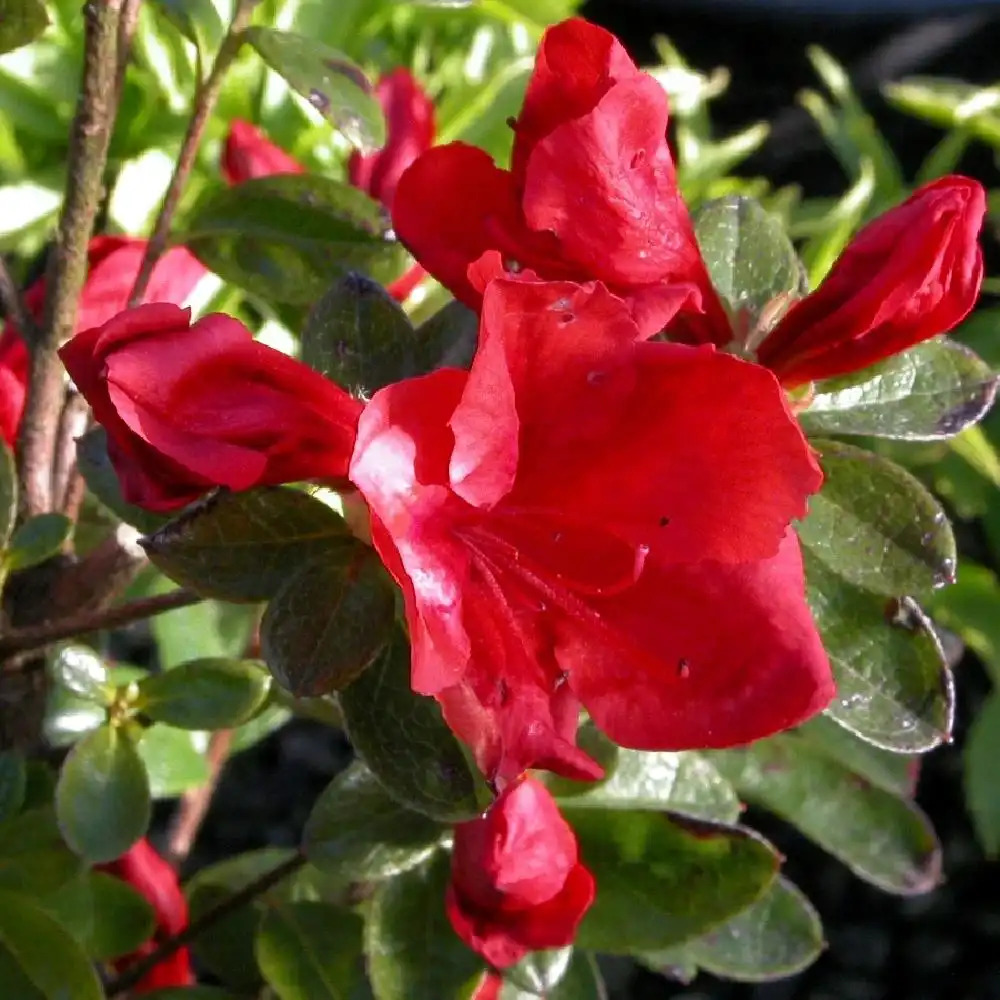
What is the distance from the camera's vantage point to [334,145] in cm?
156

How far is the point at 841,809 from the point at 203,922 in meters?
0.48

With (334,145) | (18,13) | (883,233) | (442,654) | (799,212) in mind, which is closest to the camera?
(442,654)

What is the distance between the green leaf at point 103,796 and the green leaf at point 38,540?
0.10 m

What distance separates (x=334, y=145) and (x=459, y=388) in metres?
1.13

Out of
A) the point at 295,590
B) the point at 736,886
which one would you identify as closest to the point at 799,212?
the point at 736,886

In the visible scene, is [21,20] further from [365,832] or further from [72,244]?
[365,832]

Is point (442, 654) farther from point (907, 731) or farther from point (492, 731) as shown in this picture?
point (907, 731)

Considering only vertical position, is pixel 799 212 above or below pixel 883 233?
below

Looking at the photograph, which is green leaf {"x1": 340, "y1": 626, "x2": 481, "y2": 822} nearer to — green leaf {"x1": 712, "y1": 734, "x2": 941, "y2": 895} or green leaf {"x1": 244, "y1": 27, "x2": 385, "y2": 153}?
green leaf {"x1": 244, "y1": 27, "x2": 385, "y2": 153}

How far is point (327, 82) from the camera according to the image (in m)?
0.75

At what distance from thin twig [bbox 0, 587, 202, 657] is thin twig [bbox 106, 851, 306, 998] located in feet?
0.68

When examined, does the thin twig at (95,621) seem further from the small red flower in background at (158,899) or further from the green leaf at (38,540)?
the small red flower in background at (158,899)

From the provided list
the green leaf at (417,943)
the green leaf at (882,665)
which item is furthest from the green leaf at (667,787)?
the green leaf at (882,665)

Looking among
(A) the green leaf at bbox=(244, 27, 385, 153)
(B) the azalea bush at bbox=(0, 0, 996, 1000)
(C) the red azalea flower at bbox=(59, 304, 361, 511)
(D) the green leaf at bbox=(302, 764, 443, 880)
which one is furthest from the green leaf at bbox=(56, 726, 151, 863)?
(A) the green leaf at bbox=(244, 27, 385, 153)
